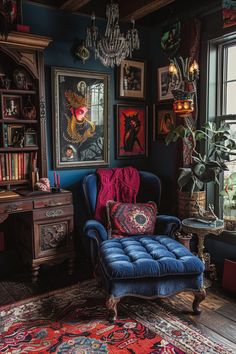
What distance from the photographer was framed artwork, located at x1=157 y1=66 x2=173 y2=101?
3787mm

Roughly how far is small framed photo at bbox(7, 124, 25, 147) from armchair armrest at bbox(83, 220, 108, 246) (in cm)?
105

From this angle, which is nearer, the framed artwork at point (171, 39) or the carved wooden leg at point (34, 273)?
the carved wooden leg at point (34, 273)

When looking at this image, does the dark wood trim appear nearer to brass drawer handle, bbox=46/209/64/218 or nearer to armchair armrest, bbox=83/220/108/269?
brass drawer handle, bbox=46/209/64/218

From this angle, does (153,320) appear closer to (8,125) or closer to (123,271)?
(123,271)

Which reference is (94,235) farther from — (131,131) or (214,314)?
(131,131)

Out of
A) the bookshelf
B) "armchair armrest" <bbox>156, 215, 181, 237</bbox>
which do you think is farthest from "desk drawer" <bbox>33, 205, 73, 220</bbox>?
"armchair armrest" <bbox>156, 215, 181, 237</bbox>

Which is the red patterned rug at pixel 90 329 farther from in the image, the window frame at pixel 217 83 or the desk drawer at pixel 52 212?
the window frame at pixel 217 83

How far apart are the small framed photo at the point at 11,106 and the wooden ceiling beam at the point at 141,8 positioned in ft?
4.58

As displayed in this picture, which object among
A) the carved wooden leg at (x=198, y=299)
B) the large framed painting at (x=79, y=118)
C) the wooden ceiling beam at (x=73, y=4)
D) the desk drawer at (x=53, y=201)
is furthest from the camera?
the large framed painting at (x=79, y=118)

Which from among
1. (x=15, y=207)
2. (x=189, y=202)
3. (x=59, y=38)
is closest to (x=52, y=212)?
(x=15, y=207)

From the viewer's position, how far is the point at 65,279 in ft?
10.6

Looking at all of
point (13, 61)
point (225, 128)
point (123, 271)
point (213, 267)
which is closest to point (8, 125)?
point (13, 61)

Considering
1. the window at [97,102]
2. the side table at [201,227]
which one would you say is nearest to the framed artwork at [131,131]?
the window at [97,102]

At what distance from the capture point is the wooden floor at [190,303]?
237 cm
